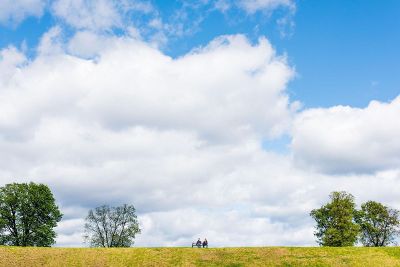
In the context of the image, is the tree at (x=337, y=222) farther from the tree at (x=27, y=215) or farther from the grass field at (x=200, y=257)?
the tree at (x=27, y=215)

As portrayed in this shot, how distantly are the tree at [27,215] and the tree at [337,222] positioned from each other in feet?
187

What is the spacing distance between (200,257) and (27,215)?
4293 centimetres

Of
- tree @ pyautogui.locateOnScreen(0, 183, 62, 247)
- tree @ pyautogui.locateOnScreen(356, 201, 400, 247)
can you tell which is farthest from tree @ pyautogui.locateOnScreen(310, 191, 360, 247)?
tree @ pyautogui.locateOnScreen(0, 183, 62, 247)

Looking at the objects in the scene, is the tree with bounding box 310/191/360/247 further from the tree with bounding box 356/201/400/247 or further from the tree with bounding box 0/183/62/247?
the tree with bounding box 0/183/62/247

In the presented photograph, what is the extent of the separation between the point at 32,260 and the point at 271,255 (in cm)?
3457

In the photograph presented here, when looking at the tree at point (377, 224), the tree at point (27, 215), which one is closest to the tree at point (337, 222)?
the tree at point (377, 224)

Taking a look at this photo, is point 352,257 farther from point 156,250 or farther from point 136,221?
point 136,221

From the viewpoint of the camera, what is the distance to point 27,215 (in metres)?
96.2

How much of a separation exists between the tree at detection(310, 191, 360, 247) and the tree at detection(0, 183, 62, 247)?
56910 mm

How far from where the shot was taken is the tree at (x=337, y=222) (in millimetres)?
101812

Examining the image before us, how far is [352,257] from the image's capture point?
71375 millimetres

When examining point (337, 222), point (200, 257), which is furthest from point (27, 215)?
point (337, 222)

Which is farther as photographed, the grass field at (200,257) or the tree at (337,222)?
the tree at (337,222)

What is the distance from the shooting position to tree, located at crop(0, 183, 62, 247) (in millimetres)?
94438
